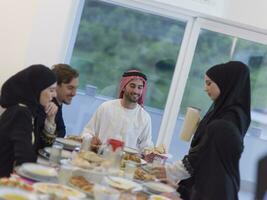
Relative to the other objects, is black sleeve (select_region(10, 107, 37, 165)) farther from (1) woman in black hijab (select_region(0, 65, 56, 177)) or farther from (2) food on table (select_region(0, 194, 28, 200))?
(2) food on table (select_region(0, 194, 28, 200))

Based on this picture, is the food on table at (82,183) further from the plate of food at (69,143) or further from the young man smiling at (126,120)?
the young man smiling at (126,120)

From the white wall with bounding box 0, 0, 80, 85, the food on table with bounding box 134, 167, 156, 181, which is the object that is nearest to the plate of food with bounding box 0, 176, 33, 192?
the food on table with bounding box 134, 167, 156, 181

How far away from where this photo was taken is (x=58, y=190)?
1723 mm

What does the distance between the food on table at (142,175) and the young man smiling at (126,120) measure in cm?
103

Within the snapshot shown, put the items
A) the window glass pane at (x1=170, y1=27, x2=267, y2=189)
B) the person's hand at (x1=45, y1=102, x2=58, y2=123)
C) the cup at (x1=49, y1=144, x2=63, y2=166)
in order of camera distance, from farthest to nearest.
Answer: the window glass pane at (x1=170, y1=27, x2=267, y2=189) → the person's hand at (x1=45, y1=102, x2=58, y2=123) → the cup at (x1=49, y1=144, x2=63, y2=166)

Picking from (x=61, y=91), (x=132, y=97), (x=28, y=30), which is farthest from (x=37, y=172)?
(x=28, y=30)

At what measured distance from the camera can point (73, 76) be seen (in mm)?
3041

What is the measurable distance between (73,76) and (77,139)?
1.50 feet

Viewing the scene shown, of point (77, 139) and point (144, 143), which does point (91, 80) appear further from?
point (77, 139)

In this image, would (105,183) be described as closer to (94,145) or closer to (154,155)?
(94,145)

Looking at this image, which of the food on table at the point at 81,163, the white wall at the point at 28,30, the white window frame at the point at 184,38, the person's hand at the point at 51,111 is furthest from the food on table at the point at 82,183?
the white window frame at the point at 184,38

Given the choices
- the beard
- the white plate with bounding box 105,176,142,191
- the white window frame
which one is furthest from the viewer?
the white window frame

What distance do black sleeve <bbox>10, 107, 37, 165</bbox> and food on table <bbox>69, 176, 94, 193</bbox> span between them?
0.91ft

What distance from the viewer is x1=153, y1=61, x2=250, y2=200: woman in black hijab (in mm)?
2385
